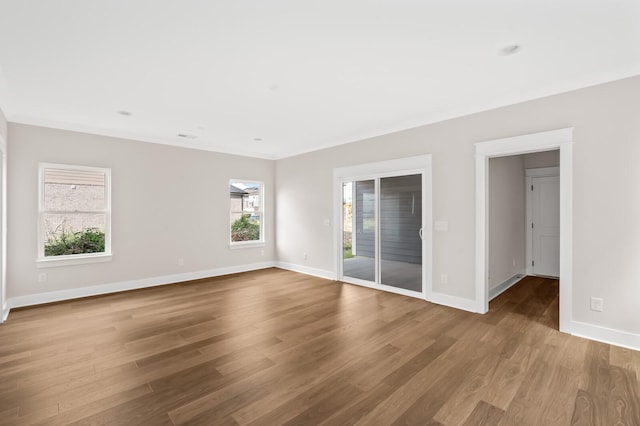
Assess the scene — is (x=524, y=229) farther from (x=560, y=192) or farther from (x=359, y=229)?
(x=359, y=229)

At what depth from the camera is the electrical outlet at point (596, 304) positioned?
3.06 m

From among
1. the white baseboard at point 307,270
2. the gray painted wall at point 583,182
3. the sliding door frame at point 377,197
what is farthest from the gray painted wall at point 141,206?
the gray painted wall at point 583,182

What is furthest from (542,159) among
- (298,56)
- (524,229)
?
(298,56)

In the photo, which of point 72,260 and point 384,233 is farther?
point 384,233

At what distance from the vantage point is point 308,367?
101 inches

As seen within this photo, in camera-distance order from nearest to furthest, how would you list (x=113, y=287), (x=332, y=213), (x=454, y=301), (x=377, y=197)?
(x=454, y=301) → (x=113, y=287) → (x=377, y=197) → (x=332, y=213)

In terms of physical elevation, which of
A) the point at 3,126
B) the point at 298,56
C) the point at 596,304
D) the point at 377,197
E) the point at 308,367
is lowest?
the point at 308,367

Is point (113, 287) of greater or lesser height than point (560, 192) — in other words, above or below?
below

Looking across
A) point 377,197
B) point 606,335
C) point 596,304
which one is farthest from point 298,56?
point 606,335

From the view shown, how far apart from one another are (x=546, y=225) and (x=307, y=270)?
4.89 meters

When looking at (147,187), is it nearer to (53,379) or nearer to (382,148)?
(53,379)

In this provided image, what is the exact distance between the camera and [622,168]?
295 cm

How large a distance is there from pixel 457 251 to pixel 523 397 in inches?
86.6

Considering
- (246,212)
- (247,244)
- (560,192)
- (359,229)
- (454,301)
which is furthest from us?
(246,212)
